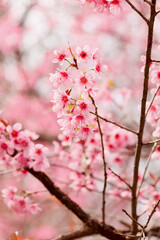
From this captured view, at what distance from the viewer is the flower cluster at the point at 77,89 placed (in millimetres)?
1921

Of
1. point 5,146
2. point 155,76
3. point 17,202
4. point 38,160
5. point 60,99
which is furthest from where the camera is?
point 17,202

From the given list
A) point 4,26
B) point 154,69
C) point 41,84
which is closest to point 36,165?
point 154,69

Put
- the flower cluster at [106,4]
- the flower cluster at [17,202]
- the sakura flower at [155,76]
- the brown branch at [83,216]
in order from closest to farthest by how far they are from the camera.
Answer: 1. the flower cluster at [106,4]
2. the sakura flower at [155,76]
3. the brown branch at [83,216]
4. the flower cluster at [17,202]

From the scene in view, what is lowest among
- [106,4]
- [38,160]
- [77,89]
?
[38,160]

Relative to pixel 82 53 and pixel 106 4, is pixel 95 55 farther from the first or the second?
pixel 106 4

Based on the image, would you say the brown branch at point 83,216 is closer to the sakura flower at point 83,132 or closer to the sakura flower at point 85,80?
the sakura flower at point 83,132

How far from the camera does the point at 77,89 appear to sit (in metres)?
1.95

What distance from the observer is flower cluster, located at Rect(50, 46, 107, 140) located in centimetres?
192

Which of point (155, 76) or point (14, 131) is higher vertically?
point (155, 76)

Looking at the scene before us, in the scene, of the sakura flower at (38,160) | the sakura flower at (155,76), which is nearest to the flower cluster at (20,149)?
the sakura flower at (38,160)

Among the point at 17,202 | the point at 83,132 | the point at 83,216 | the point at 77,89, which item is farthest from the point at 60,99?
the point at 17,202

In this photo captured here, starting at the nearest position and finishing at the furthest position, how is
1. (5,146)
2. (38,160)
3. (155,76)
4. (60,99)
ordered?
(60,99)
(155,76)
(5,146)
(38,160)

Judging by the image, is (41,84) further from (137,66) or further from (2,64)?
(137,66)

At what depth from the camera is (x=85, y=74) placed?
194cm
